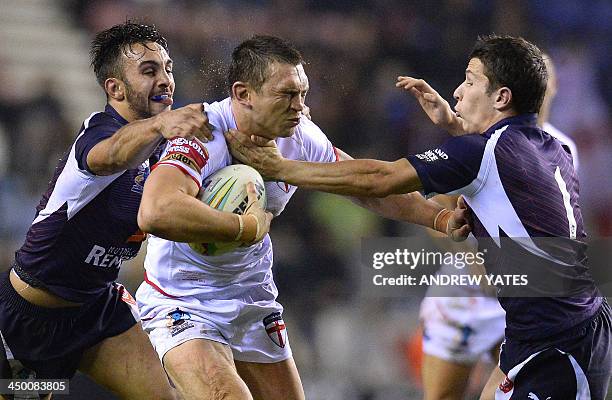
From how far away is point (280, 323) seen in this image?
4.53m

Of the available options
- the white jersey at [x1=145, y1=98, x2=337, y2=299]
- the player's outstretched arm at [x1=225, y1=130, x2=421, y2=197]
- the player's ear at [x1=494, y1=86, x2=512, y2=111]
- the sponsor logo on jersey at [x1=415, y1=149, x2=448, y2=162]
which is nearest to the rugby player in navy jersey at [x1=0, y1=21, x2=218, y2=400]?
the white jersey at [x1=145, y1=98, x2=337, y2=299]

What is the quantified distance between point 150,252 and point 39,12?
14.0 ft

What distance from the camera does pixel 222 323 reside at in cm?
426

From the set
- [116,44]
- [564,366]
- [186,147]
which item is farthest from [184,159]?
[564,366]

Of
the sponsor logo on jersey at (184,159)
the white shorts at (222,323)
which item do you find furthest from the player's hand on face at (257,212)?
the white shorts at (222,323)

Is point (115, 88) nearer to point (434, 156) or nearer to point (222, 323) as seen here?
point (222, 323)

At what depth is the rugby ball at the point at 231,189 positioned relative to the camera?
3.90m

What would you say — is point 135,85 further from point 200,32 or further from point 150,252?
point 200,32

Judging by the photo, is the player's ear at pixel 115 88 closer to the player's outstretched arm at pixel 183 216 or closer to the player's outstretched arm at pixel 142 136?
the player's outstretched arm at pixel 142 136

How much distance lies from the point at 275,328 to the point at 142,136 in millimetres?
1140

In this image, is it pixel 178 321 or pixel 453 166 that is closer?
pixel 453 166

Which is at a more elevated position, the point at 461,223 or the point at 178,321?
the point at 461,223

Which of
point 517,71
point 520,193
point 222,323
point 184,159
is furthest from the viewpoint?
point 222,323

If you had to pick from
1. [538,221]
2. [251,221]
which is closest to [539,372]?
[538,221]
